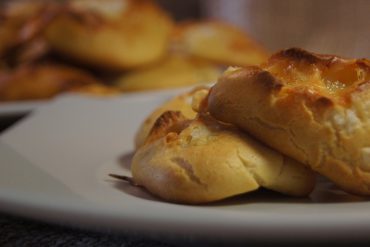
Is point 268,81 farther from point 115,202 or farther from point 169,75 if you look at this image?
point 169,75

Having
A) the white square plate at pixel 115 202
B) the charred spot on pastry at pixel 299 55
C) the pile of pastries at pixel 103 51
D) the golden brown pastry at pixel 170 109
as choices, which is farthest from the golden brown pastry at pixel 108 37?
the charred spot on pastry at pixel 299 55

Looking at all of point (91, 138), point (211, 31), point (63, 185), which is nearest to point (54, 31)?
point (211, 31)

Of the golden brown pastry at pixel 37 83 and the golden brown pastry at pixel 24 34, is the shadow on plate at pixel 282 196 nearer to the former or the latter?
the golden brown pastry at pixel 37 83

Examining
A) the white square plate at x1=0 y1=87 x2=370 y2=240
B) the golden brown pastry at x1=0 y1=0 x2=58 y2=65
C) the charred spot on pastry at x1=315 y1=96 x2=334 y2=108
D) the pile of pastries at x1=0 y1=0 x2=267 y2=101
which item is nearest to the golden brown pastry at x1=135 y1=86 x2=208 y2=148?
the white square plate at x1=0 y1=87 x2=370 y2=240

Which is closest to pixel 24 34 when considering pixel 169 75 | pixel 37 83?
pixel 37 83

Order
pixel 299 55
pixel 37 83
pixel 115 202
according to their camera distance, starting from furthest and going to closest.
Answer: pixel 37 83 → pixel 299 55 → pixel 115 202

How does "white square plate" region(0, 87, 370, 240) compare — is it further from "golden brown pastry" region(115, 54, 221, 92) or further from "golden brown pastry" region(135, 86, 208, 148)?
"golden brown pastry" region(115, 54, 221, 92)
